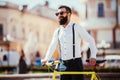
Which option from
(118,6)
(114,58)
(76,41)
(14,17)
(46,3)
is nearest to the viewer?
(76,41)

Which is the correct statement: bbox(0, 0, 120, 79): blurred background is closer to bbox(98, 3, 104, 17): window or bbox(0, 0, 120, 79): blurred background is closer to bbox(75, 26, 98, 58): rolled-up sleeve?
bbox(98, 3, 104, 17): window

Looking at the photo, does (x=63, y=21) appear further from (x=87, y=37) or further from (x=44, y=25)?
(x=44, y=25)

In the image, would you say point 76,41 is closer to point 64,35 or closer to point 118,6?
point 64,35

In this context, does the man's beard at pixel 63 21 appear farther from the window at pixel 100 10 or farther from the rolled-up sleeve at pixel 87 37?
the window at pixel 100 10

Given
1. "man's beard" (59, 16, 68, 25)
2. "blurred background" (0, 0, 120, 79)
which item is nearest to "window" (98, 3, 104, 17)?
"blurred background" (0, 0, 120, 79)

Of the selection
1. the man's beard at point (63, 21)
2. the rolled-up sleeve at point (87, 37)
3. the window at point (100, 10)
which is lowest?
the rolled-up sleeve at point (87, 37)

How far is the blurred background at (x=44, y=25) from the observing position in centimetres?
3772

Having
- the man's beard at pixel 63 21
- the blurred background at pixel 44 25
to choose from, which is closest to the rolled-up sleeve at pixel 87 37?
the man's beard at pixel 63 21

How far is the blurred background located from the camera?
37719 millimetres

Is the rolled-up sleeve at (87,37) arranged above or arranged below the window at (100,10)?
below

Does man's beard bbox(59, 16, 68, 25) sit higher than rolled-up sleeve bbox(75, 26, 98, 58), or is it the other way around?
man's beard bbox(59, 16, 68, 25)

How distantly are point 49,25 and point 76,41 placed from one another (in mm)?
38890

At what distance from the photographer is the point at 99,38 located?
3791 centimetres

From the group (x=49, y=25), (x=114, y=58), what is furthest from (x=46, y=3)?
(x=114, y=58)
